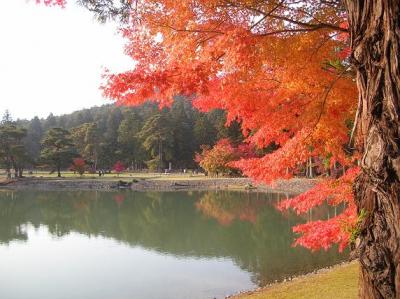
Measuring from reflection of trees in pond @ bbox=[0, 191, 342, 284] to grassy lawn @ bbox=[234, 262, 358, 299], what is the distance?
235 cm

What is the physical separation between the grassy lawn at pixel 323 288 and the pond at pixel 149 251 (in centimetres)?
212

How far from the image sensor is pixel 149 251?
13.7 m

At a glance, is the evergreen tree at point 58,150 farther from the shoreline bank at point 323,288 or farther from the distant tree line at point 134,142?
the shoreline bank at point 323,288

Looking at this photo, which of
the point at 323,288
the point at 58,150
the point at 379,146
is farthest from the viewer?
the point at 58,150

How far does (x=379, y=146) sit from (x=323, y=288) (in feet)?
18.3

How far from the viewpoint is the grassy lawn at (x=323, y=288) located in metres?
6.69

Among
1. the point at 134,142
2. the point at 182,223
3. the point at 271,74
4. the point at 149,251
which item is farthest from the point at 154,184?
the point at 271,74

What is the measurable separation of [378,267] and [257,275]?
8852 mm

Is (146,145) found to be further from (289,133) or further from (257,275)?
(289,133)

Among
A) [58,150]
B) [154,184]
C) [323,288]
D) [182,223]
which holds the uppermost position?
[58,150]

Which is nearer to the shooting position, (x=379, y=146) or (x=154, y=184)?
(x=379, y=146)

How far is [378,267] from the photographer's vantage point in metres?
2.28

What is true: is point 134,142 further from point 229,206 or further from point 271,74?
point 271,74

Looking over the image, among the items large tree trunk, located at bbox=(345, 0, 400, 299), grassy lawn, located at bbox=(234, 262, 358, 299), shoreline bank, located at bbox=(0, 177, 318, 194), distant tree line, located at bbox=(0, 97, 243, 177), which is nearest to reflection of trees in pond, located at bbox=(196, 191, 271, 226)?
shoreline bank, located at bbox=(0, 177, 318, 194)
